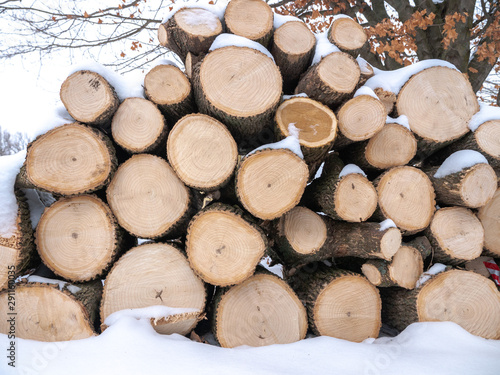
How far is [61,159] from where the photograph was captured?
67.0 inches

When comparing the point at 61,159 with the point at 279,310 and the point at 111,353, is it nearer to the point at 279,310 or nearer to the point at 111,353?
the point at 111,353

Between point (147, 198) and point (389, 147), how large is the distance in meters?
1.63

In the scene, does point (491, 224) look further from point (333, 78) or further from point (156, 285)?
point (156, 285)

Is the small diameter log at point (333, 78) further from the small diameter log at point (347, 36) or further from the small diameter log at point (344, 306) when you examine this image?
the small diameter log at point (344, 306)

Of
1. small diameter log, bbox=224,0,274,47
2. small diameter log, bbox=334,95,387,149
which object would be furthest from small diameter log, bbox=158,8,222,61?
small diameter log, bbox=334,95,387,149

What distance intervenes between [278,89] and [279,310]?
1.28m

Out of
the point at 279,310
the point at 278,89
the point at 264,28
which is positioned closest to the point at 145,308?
the point at 279,310

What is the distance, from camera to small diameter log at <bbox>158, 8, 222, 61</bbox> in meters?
1.94

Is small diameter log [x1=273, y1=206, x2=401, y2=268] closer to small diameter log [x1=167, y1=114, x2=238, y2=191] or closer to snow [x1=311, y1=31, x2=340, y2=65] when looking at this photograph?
small diameter log [x1=167, y1=114, x2=238, y2=191]

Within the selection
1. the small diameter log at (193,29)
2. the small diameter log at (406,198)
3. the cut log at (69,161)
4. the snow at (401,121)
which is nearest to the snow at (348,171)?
the small diameter log at (406,198)

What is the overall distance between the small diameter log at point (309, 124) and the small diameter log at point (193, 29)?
66 cm

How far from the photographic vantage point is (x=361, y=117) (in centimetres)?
194

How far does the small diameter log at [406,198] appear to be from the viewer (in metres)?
1.95

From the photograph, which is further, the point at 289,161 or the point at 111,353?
the point at 289,161
